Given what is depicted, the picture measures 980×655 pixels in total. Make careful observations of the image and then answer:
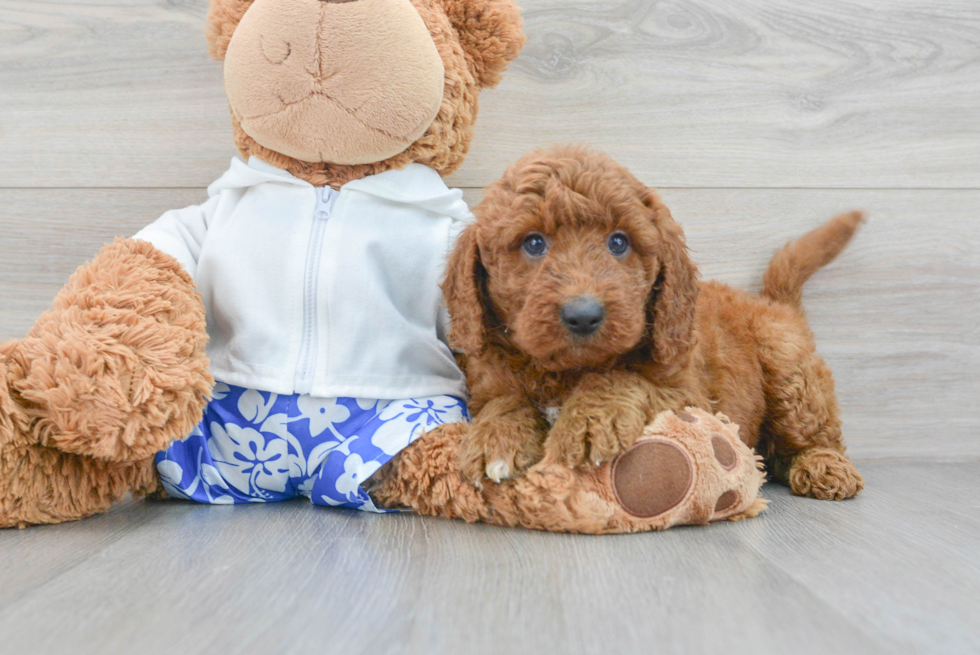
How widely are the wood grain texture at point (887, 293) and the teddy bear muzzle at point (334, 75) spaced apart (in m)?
0.51

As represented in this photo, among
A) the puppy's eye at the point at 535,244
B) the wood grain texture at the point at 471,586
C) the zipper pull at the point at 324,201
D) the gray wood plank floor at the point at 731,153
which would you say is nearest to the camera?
the wood grain texture at the point at 471,586

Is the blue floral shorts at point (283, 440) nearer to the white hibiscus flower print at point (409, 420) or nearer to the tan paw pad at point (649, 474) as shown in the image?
the white hibiscus flower print at point (409, 420)

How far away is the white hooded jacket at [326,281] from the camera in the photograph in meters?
1.45

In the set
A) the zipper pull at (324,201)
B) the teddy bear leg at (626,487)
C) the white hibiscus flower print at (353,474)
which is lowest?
the white hibiscus flower print at (353,474)

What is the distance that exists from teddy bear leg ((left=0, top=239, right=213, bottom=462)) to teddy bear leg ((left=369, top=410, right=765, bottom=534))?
438 mm

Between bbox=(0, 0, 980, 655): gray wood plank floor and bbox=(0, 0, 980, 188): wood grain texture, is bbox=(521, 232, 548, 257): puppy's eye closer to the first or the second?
bbox=(0, 0, 980, 655): gray wood plank floor

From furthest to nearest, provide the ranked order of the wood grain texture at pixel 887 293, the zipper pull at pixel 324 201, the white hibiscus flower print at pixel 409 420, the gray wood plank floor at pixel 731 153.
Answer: the wood grain texture at pixel 887 293, the gray wood plank floor at pixel 731 153, the zipper pull at pixel 324 201, the white hibiscus flower print at pixel 409 420

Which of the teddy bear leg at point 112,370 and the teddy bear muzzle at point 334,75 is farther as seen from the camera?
the teddy bear muzzle at point 334,75

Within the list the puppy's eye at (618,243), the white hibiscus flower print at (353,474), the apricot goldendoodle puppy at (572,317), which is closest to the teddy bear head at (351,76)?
the apricot goldendoodle puppy at (572,317)

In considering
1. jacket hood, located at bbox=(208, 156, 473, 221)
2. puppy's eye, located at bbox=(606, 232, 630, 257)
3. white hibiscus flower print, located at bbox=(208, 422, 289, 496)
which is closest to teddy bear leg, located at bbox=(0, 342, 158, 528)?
white hibiscus flower print, located at bbox=(208, 422, 289, 496)

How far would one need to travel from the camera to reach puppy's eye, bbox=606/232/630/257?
1284 mm

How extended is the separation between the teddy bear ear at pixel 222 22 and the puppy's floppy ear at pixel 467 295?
659 millimetres

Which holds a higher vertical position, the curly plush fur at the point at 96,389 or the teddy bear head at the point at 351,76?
the teddy bear head at the point at 351,76

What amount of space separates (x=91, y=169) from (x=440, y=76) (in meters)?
1.00
